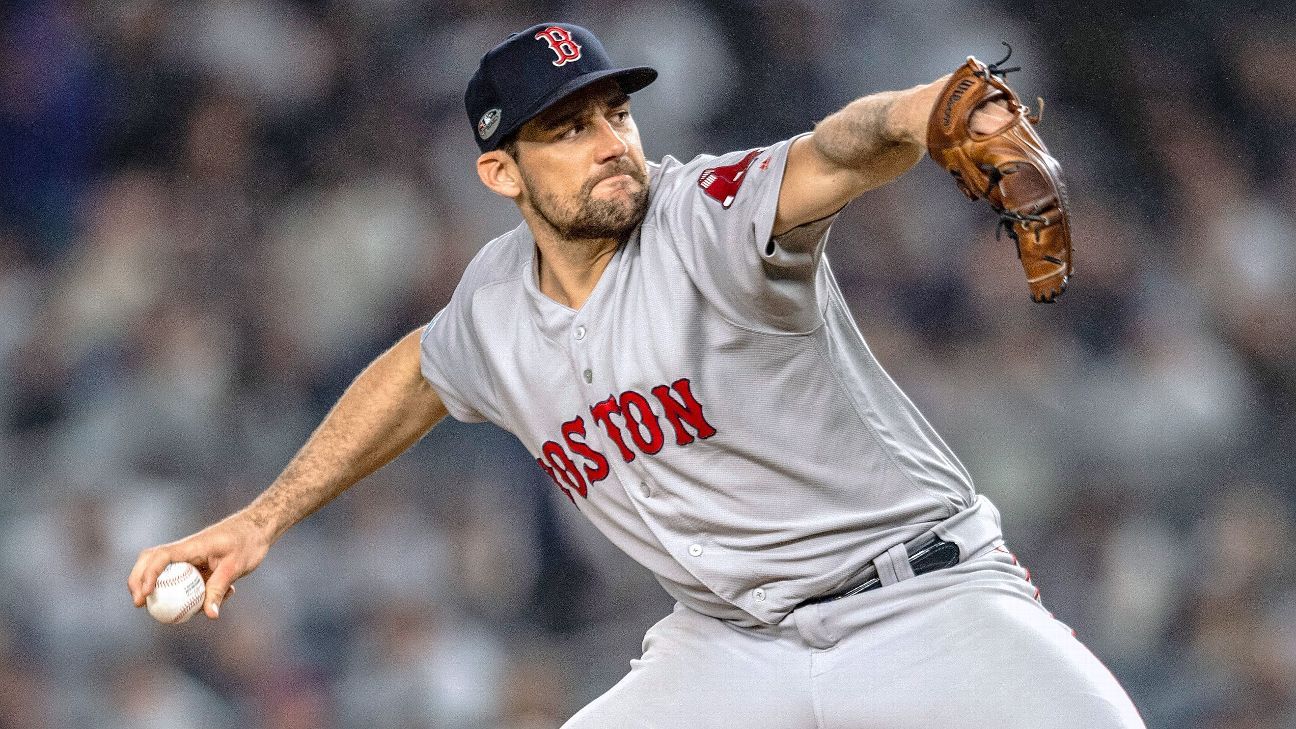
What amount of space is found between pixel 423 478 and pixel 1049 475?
7.57ft

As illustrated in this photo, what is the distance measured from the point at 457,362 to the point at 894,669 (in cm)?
115

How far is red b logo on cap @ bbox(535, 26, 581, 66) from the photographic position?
2.88 m

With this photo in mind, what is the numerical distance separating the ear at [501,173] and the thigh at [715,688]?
0.99 meters

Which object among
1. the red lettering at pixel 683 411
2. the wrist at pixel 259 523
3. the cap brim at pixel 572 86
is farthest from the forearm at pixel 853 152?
the wrist at pixel 259 523

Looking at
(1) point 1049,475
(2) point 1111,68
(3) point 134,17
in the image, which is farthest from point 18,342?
(2) point 1111,68

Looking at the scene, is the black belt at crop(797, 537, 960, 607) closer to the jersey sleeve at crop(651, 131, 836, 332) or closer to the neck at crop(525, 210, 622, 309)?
the jersey sleeve at crop(651, 131, 836, 332)

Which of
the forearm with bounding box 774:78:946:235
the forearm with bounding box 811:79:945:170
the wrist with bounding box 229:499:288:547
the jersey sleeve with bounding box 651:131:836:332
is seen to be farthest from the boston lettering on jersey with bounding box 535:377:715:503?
the wrist with bounding box 229:499:288:547

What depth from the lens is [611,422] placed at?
111 inches

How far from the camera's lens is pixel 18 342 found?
552 cm

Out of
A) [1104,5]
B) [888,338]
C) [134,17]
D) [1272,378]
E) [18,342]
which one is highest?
[134,17]

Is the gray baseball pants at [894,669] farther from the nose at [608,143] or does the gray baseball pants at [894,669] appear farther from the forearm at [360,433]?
the nose at [608,143]

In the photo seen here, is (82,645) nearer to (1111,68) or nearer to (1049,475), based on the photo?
(1049,475)

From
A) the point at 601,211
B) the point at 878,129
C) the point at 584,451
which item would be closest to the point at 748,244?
the point at 878,129

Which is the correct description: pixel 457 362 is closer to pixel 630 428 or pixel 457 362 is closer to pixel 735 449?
pixel 630 428
